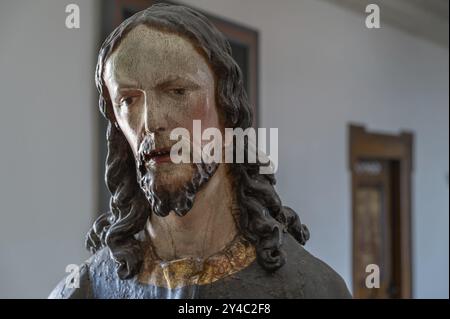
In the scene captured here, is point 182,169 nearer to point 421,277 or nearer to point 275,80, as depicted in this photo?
point 275,80

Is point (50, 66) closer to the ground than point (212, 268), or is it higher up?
higher up

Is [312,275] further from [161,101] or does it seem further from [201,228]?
[161,101]

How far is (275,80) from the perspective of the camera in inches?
88.0

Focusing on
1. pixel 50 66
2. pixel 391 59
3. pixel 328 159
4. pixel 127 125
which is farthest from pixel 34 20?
pixel 391 59

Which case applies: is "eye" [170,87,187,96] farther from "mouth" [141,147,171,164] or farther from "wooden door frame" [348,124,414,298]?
"wooden door frame" [348,124,414,298]

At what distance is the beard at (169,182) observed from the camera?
785mm

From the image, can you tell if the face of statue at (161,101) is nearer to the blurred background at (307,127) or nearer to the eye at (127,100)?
the eye at (127,100)

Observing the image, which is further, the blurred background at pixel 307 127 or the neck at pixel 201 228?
the blurred background at pixel 307 127

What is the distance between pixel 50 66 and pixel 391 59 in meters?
1.80

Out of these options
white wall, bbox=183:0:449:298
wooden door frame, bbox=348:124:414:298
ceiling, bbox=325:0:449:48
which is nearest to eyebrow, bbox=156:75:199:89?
white wall, bbox=183:0:449:298

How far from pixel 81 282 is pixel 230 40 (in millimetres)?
1280

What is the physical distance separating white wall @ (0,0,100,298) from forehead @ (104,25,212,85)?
0.82 meters

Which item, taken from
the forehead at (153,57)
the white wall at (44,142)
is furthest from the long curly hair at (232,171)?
the white wall at (44,142)

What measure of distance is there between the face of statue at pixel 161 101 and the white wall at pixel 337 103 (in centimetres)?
111
